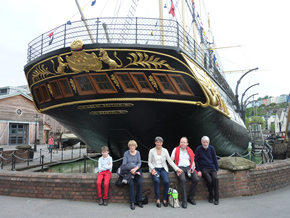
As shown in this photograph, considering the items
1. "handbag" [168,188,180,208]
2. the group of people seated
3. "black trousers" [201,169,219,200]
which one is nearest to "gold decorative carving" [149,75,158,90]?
the group of people seated

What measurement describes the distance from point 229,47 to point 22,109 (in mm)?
23715

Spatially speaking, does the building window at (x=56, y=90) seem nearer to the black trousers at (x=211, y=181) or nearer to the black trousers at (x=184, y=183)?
the black trousers at (x=184, y=183)

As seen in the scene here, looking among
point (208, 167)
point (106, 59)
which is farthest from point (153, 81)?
point (208, 167)

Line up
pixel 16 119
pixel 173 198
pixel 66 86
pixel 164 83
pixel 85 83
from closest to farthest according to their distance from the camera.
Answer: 1. pixel 173 198
2. pixel 164 83
3. pixel 85 83
4. pixel 66 86
5. pixel 16 119

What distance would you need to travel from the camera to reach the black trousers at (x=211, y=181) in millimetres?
4172

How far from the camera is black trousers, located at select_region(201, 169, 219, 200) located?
4172 millimetres

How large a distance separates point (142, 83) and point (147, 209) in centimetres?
355

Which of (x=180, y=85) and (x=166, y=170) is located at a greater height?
(x=180, y=85)

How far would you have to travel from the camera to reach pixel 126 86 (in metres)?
6.43

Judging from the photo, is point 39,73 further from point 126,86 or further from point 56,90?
point 126,86

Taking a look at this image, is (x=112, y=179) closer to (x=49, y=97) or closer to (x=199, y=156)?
(x=199, y=156)

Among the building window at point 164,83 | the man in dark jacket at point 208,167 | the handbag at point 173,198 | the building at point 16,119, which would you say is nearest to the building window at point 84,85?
the building window at point 164,83

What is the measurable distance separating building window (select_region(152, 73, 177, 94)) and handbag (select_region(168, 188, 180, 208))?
3070mm

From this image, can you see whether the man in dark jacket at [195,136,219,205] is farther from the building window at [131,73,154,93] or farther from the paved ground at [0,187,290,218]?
the building window at [131,73,154,93]
